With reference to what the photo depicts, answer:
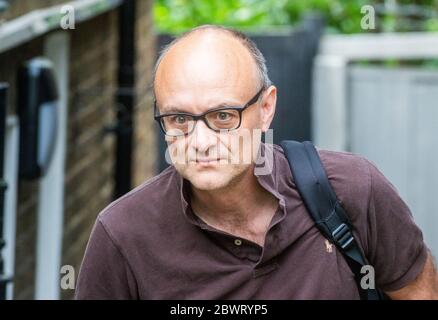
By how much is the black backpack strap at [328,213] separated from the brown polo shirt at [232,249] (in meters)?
0.02

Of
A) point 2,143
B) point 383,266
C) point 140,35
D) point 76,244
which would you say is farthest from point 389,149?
point 383,266

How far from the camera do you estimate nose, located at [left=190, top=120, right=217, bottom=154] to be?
8.32 feet

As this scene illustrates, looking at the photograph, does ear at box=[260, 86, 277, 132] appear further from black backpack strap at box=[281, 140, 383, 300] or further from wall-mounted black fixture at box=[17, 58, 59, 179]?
wall-mounted black fixture at box=[17, 58, 59, 179]

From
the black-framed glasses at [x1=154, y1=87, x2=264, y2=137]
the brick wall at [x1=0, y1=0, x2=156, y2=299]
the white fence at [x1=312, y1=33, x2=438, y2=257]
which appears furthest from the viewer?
the white fence at [x1=312, y1=33, x2=438, y2=257]

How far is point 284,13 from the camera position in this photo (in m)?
13.9

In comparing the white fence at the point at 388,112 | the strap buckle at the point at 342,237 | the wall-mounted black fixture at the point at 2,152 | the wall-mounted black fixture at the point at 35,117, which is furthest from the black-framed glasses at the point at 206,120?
the white fence at the point at 388,112

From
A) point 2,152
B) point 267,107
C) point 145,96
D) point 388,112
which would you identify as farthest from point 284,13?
point 267,107

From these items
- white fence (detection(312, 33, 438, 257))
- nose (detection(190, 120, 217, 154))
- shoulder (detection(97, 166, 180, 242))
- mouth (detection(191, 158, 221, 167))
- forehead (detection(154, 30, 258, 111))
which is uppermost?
forehead (detection(154, 30, 258, 111))

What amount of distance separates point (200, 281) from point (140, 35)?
5.82m

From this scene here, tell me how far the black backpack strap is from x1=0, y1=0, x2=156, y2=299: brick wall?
3622 mm

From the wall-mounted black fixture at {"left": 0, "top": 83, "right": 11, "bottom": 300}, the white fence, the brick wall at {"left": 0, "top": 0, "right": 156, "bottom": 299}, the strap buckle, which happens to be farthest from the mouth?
the white fence

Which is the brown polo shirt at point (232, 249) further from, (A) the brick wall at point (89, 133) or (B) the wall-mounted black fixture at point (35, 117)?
(A) the brick wall at point (89, 133)

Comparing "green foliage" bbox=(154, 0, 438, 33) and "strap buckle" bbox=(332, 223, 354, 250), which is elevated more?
"green foliage" bbox=(154, 0, 438, 33)
